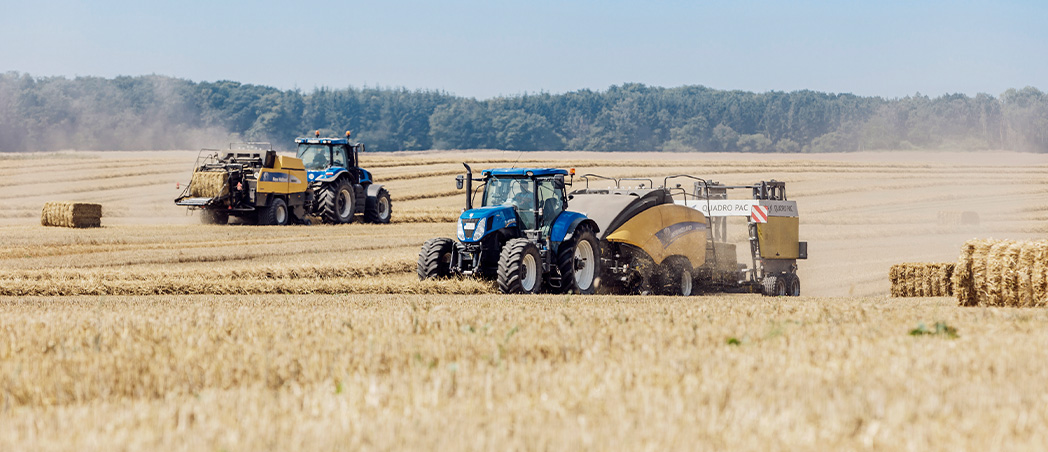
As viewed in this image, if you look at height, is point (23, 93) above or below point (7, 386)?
above

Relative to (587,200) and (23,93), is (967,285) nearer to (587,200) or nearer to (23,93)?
(587,200)

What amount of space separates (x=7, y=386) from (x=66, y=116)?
259 ft

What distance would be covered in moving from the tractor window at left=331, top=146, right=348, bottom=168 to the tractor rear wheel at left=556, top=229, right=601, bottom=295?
13.7 metres

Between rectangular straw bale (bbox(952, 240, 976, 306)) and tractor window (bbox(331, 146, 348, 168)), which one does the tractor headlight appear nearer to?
rectangular straw bale (bbox(952, 240, 976, 306))

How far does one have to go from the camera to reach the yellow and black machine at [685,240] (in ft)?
51.9

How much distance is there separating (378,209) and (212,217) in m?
4.64

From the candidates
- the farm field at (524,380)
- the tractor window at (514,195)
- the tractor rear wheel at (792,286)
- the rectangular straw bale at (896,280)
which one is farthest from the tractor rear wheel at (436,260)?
the rectangular straw bale at (896,280)

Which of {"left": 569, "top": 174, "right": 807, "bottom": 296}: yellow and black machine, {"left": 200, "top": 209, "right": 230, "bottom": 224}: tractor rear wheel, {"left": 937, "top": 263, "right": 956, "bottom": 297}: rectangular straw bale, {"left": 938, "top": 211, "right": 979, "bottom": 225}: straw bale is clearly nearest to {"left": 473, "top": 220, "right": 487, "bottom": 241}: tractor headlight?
{"left": 569, "top": 174, "right": 807, "bottom": 296}: yellow and black machine

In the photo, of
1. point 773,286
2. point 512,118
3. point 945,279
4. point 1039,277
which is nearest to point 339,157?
point 773,286

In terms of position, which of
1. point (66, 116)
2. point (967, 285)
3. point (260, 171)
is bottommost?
point (967, 285)

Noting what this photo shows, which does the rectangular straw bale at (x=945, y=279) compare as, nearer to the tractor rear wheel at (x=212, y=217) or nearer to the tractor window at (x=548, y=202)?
the tractor window at (x=548, y=202)

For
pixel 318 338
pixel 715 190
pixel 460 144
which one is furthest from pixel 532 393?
pixel 460 144

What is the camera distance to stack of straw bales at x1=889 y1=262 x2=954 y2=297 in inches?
651

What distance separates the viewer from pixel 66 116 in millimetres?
75438
